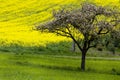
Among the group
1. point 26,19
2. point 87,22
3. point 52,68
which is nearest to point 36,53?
point 87,22

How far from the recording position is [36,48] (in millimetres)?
59094

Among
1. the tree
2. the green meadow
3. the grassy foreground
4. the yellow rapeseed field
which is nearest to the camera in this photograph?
the grassy foreground

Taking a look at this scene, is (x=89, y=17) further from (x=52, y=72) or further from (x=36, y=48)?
(x=36, y=48)

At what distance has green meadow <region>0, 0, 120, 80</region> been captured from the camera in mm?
40831

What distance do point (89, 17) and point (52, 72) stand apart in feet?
27.4

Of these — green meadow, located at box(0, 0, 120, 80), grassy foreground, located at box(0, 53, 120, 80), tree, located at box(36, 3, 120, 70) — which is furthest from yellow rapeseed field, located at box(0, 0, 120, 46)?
tree, located at box(36, 3, 120, 70)

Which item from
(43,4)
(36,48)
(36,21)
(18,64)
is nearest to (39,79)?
(18,64)

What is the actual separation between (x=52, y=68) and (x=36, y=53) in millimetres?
13198

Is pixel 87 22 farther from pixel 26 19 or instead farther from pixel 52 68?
pixel 26 19

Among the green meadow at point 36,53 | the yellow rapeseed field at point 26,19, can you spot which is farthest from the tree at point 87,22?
the yellow rapeseed field at point 26,19

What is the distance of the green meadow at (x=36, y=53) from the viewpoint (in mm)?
40831

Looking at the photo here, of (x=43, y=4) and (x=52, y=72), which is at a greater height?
(x=43, y=4)

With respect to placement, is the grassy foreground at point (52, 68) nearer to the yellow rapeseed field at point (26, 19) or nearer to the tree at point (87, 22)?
the tree at point (87, 22)

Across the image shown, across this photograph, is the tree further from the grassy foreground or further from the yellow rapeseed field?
the yellow rapeseed field
